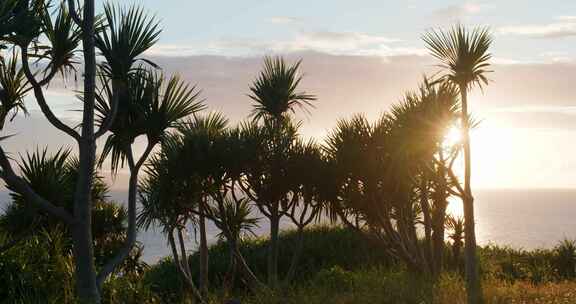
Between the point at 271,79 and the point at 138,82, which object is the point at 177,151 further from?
the point at 271,79

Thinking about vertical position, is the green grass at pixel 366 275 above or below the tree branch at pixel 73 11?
below

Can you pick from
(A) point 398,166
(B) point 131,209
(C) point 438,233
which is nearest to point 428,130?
(A) point 398,166

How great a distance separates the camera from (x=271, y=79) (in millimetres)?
20156

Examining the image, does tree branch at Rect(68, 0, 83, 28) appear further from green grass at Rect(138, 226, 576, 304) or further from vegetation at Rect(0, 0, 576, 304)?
green grass at Rect(138, 226, 576, 304)

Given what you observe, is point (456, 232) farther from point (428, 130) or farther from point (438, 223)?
point (428, 130)

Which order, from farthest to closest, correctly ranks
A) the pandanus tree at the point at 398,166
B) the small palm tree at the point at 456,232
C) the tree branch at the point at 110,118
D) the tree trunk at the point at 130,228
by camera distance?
the small palm tree at the point at 456,232, the pandanus tree at the point at 398,166, the tree trunk at the point at 130,228, the tree branch at the point at 110,118

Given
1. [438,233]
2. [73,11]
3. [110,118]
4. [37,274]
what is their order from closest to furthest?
[37,274] < [110,118] < [73,11] < [438,233]

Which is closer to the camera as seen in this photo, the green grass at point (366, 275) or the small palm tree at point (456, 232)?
the green grass at point (366, 275)

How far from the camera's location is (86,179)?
11812 millimetres

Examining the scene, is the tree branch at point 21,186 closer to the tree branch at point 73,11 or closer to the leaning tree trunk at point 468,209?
the tree branch at point 73,11

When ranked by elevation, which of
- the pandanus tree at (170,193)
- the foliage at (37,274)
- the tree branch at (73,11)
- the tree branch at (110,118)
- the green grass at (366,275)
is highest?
the tree branch at (73,11)

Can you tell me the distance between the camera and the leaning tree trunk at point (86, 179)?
38.4 feet

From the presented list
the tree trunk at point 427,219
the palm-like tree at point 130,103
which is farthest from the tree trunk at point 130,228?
the tree trunk at point 427,219

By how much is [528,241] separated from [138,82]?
146 meters
